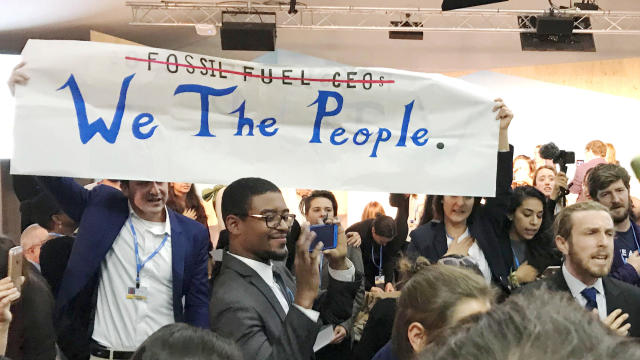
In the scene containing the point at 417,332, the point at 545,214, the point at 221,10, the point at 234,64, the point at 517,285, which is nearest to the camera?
the point at 417,332

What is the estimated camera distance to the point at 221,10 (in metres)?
11.1

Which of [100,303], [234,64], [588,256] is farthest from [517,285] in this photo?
[100,303]

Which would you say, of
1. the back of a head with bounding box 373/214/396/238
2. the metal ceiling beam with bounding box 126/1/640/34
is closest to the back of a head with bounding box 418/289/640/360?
the back of a head with bounding box 373/214/396/238

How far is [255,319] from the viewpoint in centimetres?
251

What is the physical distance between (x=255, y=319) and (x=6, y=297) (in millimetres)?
834

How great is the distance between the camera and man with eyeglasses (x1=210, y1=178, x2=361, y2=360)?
7.98 feet

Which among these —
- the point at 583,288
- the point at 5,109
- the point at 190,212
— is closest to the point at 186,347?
the point at 583,288

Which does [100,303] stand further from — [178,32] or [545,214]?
[178,32]

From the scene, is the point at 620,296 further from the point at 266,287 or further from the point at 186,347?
the point at 186,347

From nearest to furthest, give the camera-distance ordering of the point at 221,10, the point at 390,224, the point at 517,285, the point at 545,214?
the point at 517,285 < the point at 545,214 < the point at 390,224 < the point at 221,10

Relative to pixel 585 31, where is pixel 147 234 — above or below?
below

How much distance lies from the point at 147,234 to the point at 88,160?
14.7 inches

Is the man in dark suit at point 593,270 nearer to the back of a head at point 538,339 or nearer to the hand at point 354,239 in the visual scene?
the hand at point 354,239

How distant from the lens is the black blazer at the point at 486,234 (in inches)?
141
